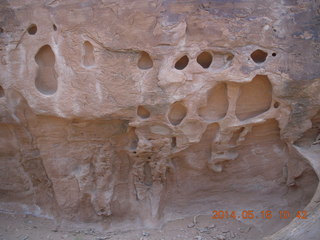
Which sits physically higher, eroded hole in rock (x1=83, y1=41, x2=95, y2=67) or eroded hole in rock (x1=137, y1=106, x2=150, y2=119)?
eroded hole in rock (x1=83, y1=41, x2=95, y2=67)

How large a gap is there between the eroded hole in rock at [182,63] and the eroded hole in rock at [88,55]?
682 mm

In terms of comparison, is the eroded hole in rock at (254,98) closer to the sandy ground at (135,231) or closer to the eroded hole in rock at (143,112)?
the eroded hole in rock at (143,112)

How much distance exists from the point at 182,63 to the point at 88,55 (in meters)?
0.77

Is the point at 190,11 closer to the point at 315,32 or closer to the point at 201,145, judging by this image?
the point at 315,32

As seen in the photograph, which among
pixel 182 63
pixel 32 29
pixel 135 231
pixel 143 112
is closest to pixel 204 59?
pixel 182 63

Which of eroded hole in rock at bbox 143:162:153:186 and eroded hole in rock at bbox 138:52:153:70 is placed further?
eroded hole in rock at bbox 143:162:153:186

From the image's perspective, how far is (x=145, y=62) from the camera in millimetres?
2961

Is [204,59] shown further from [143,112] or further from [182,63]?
[143,112]

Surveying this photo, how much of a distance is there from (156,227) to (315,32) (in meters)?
2.16

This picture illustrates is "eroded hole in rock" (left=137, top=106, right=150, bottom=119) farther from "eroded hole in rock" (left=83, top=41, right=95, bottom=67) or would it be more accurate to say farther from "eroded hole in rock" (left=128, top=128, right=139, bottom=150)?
"eroded hole in rock" (left=83, top=41, right=95, bottom=67)

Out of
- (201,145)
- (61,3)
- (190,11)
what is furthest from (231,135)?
(61,3)

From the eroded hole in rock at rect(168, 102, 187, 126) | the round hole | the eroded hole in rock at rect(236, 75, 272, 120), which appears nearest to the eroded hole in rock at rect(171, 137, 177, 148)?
the eroded hole in rock at rect(168, 102, 187, 126)

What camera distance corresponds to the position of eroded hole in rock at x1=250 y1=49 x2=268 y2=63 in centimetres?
288

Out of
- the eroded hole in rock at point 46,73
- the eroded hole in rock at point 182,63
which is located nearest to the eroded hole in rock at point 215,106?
the eroded hole in rock at point 182,63
